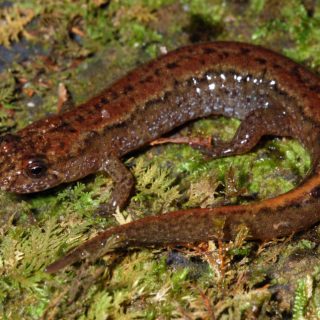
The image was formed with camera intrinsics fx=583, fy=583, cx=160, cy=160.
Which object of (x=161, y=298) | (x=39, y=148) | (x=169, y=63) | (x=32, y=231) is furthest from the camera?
(x=169, y=63)

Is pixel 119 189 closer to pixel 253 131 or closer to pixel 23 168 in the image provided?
pixel 23 168

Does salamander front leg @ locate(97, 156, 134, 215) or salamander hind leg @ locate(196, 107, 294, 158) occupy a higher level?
salamander hind leg @ locate(196, 107, 294, 158)

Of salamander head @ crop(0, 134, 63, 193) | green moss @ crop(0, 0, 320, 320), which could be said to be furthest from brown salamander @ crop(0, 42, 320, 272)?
green moss @ crop(0, 0, 320, 320)

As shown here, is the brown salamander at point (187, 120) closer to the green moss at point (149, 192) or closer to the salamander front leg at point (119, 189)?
the salamander front leg at point (119, 189)

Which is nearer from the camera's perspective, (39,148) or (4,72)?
(39,148)

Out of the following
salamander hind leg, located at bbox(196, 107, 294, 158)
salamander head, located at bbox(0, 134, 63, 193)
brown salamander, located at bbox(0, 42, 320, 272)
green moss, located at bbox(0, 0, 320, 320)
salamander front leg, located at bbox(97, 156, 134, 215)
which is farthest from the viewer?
salamander hind leg, located at bbox(196, 107, 294, 158)

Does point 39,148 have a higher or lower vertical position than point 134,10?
lower

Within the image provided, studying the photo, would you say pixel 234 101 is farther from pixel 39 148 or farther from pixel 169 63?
pixel 39 148

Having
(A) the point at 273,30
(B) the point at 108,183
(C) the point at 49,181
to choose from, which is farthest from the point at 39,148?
(A) the point at 273,30

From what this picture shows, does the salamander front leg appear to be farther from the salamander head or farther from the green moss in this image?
the salamander head
